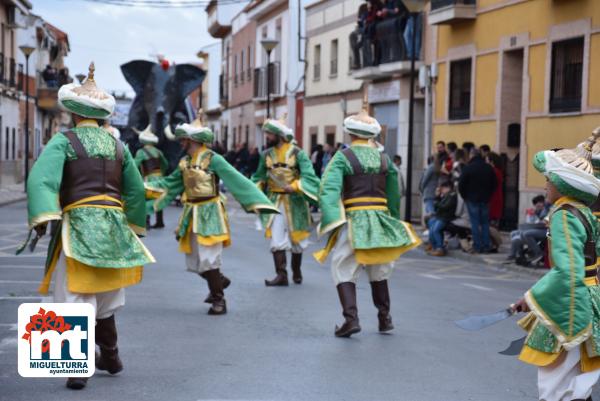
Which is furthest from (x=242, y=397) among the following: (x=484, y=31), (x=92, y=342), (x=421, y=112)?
(x=421, y=112)

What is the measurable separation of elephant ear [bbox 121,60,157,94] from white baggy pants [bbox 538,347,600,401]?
18024 millimetres

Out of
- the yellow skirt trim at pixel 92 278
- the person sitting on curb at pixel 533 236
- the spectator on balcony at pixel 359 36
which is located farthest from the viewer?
the spectator on balcony at pixel 359 36

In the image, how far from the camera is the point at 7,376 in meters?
7.09

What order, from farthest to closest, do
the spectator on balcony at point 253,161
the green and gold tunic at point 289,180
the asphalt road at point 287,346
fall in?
the spectator on balcony at point 253,161
the green and gold tunic at point 289,180
the asphalt road at point 287,346

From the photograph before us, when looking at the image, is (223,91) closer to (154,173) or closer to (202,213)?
(154,173)

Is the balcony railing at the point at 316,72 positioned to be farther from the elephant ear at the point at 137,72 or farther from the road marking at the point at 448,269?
the road marking at the point at 448,269

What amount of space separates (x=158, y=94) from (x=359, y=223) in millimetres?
14032

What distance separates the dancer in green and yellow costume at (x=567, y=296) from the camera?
17.2 feet

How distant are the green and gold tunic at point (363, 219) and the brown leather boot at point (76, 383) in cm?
277

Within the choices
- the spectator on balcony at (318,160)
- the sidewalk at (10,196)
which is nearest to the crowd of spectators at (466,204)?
the spectator on balcony at (318,160)

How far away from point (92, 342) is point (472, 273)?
9.36 meters

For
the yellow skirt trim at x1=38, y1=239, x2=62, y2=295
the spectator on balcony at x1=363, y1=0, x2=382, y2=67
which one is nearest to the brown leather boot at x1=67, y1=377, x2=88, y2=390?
the yellow skirt trim at x1=38, y1=239, x2=62, y2=295

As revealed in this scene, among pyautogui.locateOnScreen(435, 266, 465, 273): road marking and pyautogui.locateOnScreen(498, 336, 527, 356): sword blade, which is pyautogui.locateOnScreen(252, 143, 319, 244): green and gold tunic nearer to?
pyautogui.locateOnScreen(435, 266, 465, 273): road marking

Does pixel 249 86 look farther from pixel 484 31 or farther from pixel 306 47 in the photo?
pixel 484 31
